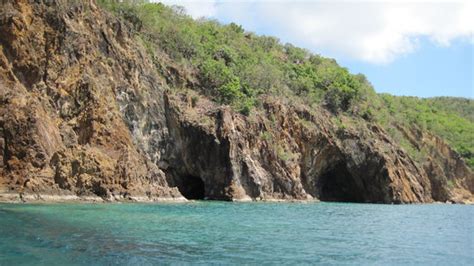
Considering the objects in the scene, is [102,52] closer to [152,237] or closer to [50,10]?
[50,10]

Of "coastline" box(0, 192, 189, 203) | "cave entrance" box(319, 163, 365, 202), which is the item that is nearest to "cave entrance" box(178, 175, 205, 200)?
"coastline" box(0, 192, 189, 203)

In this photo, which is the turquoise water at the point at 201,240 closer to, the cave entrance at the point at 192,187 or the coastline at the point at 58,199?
the coastline at the point at 58,199

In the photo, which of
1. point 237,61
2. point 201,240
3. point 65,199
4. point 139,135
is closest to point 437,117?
point 237,61

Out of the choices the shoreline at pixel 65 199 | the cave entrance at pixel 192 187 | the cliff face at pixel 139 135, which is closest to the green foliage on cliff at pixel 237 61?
the cliff face at pixel 139 135

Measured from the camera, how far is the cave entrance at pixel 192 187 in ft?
202

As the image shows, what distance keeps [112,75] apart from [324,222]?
26585mm

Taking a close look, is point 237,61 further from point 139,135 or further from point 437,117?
point 437,117

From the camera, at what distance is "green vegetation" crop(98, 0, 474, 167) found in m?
66.9

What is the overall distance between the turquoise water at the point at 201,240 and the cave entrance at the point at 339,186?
44.6m

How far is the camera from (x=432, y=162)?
89.7 meters

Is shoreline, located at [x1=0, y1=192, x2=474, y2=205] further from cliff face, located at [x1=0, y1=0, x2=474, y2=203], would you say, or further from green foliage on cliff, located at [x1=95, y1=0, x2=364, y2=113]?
green foliage on cliff, located at [x1=95, y1=0, x2=364, y2=113]

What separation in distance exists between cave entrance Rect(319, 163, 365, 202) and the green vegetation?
7.25 metres

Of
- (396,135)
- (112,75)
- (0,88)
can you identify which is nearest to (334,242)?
(0,88)

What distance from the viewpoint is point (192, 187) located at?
6362cm
